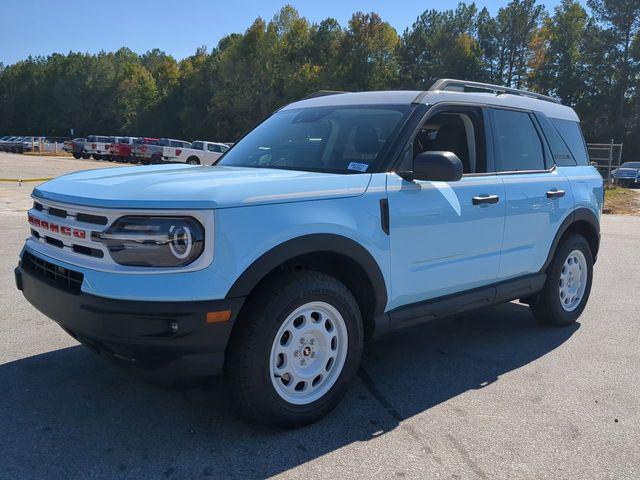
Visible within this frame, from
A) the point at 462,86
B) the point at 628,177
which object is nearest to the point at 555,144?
the point at 462,86

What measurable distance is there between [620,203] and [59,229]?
836 inches

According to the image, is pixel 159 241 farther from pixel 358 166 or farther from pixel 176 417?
pixel 358 166

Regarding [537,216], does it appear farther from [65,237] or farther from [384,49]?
[384,49]

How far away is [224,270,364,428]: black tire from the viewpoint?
306cm

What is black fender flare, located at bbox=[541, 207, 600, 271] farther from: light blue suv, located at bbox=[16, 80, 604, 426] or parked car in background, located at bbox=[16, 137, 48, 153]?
parked car in background, located at bbox=[16, 137, 48, 153]

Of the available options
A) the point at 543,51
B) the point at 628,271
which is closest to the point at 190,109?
the point at 543,51

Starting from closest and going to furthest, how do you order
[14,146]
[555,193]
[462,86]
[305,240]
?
[305,240] < [462,86] < [555,193] < [14,146]

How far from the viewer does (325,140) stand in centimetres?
417

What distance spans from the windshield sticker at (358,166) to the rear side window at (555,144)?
7.25 ft

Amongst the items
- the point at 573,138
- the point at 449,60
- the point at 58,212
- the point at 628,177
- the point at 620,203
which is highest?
the point at 449,60

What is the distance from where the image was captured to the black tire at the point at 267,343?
3062 mm

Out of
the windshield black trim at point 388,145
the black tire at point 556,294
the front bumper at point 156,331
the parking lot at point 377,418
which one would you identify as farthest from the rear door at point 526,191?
the front bumper at point 156,331

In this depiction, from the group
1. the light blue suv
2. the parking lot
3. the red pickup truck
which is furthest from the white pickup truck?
the parking lot

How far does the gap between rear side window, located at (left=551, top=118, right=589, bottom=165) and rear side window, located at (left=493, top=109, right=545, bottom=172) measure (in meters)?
0.49
